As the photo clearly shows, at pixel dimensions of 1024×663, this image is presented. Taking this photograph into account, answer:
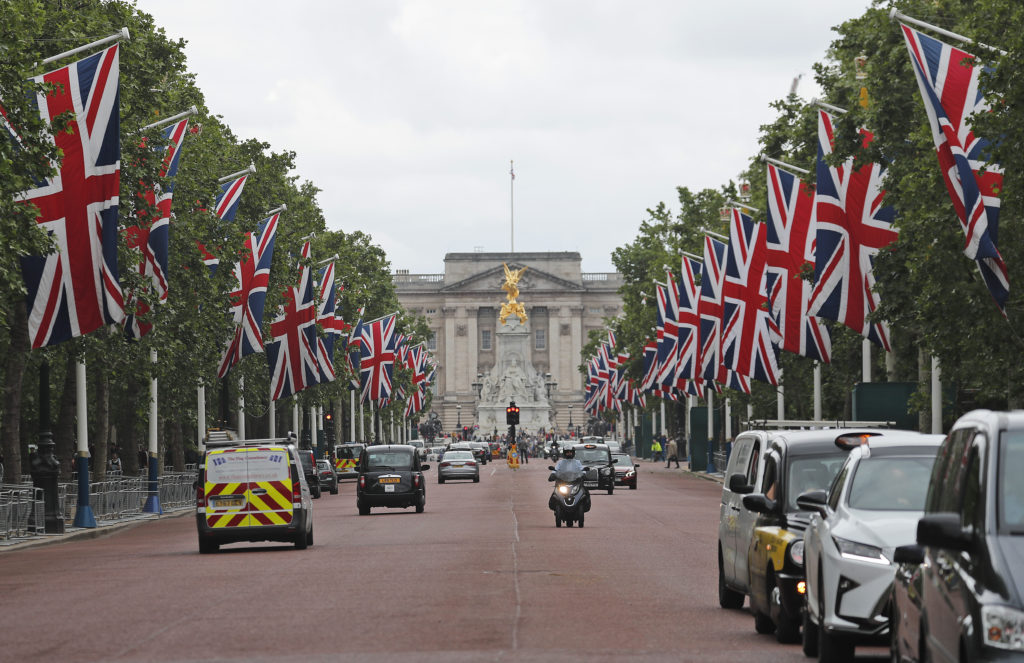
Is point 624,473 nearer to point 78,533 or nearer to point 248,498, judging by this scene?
point 78,533

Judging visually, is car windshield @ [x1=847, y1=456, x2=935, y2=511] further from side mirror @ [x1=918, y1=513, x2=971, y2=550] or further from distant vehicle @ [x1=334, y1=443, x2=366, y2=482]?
distant vehicle @ [x1=334, y1=443, x2=366, y2=482]

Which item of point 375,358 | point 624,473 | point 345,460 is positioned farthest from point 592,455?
point 375,358

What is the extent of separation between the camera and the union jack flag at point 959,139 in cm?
2494

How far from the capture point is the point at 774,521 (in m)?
15.6

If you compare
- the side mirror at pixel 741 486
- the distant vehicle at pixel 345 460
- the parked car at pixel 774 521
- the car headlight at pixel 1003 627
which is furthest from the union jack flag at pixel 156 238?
the distant vehicle at pixel 345 460

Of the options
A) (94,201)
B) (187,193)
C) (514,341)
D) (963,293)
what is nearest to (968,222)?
(963,293)

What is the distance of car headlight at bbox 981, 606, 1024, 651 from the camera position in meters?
7.68

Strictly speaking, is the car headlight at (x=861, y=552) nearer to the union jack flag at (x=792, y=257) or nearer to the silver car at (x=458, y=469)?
the union jack flag at (x=792, y=257)

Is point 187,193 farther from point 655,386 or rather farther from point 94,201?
point 655,386

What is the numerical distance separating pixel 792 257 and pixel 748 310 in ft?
23.7

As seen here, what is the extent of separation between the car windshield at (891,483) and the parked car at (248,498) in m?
17.6

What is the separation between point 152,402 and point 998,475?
42480 mm

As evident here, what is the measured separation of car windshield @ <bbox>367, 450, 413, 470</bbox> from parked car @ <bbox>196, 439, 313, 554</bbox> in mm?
15329

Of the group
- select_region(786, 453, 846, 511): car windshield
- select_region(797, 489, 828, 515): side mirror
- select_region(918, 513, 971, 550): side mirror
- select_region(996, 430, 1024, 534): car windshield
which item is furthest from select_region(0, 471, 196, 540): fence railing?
select_region(918, 513, 971, 550): side mirror
